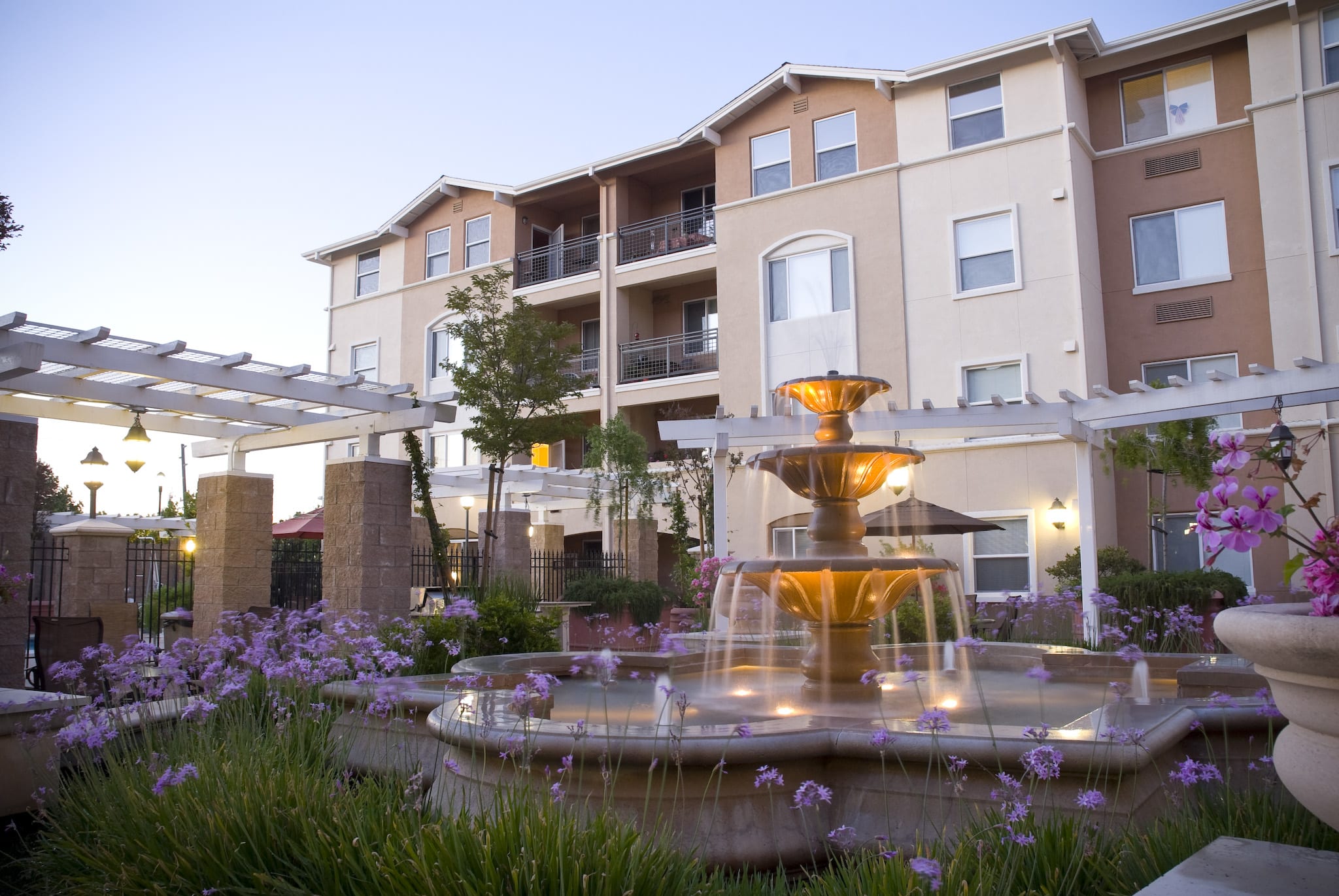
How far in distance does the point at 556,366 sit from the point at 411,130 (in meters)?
12.5

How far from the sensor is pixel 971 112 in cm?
1970

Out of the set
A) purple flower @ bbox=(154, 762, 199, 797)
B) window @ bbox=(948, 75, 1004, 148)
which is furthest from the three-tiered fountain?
window @ bbox=(948, 75, 1004, 148)

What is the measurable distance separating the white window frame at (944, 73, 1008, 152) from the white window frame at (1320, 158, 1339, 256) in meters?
5.49

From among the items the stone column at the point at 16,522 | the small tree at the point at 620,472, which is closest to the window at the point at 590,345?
the small tree at the point at 620,472

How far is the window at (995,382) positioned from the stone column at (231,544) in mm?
12684

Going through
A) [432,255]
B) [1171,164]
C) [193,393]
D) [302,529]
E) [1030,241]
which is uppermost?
[432,255]

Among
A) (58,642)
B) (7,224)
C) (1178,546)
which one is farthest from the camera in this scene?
(1178,546)

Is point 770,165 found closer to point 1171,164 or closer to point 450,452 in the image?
point 1171,164

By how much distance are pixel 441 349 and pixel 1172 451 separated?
18870 mm

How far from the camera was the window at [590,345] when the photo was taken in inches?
1035

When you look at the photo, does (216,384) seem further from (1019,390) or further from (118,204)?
(1019,390)

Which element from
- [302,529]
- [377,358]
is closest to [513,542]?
[302,529]

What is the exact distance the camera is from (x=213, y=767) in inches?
154

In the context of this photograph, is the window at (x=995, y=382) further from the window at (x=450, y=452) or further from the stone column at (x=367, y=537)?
the window at (x=450, y=452)
